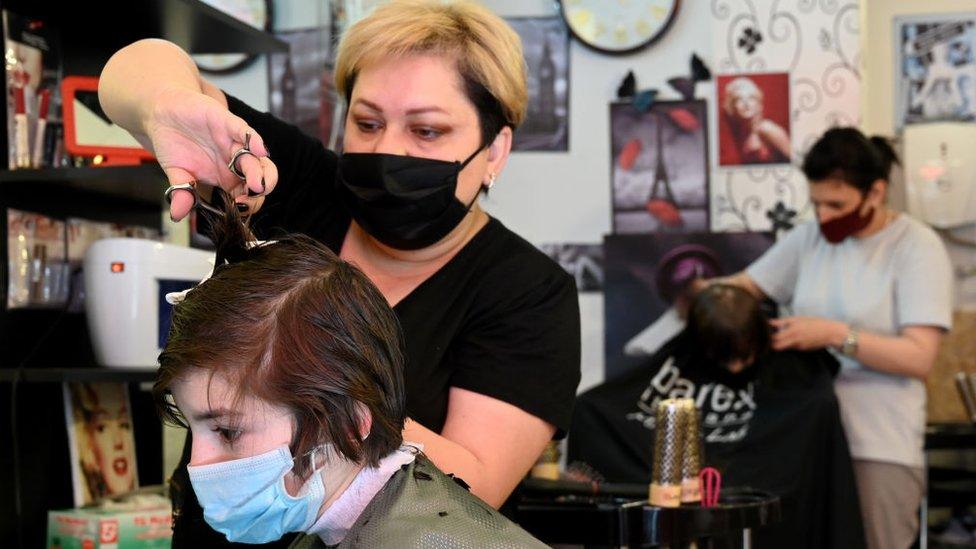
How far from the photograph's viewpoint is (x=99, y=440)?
8.08ft

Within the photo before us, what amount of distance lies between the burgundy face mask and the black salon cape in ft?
1.18

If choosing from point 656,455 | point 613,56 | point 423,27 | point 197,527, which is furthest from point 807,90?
point 197,527

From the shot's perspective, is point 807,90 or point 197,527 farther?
point 807,90

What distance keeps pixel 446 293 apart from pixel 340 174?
0.22 meters

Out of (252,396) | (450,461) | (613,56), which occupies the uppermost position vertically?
(613,56)

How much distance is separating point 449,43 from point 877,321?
91.5 inches

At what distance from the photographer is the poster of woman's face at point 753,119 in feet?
14.0

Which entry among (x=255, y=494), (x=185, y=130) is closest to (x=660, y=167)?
(x=185, y=130)

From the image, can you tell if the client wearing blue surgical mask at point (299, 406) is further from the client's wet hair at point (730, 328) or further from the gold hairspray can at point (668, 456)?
the client's wet hair at point (730, 328)

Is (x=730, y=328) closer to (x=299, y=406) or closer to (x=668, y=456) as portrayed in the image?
(x=668, y=456)

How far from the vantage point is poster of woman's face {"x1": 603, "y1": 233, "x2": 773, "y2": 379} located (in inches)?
169

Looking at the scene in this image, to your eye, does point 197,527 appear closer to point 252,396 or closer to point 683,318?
point 252,396

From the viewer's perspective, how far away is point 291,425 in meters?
1.21

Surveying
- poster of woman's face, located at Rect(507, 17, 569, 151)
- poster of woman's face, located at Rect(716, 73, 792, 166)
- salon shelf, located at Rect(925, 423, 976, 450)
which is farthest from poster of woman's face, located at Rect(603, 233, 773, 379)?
salon shelf, located at Rect(925, 423, 976, 450)
